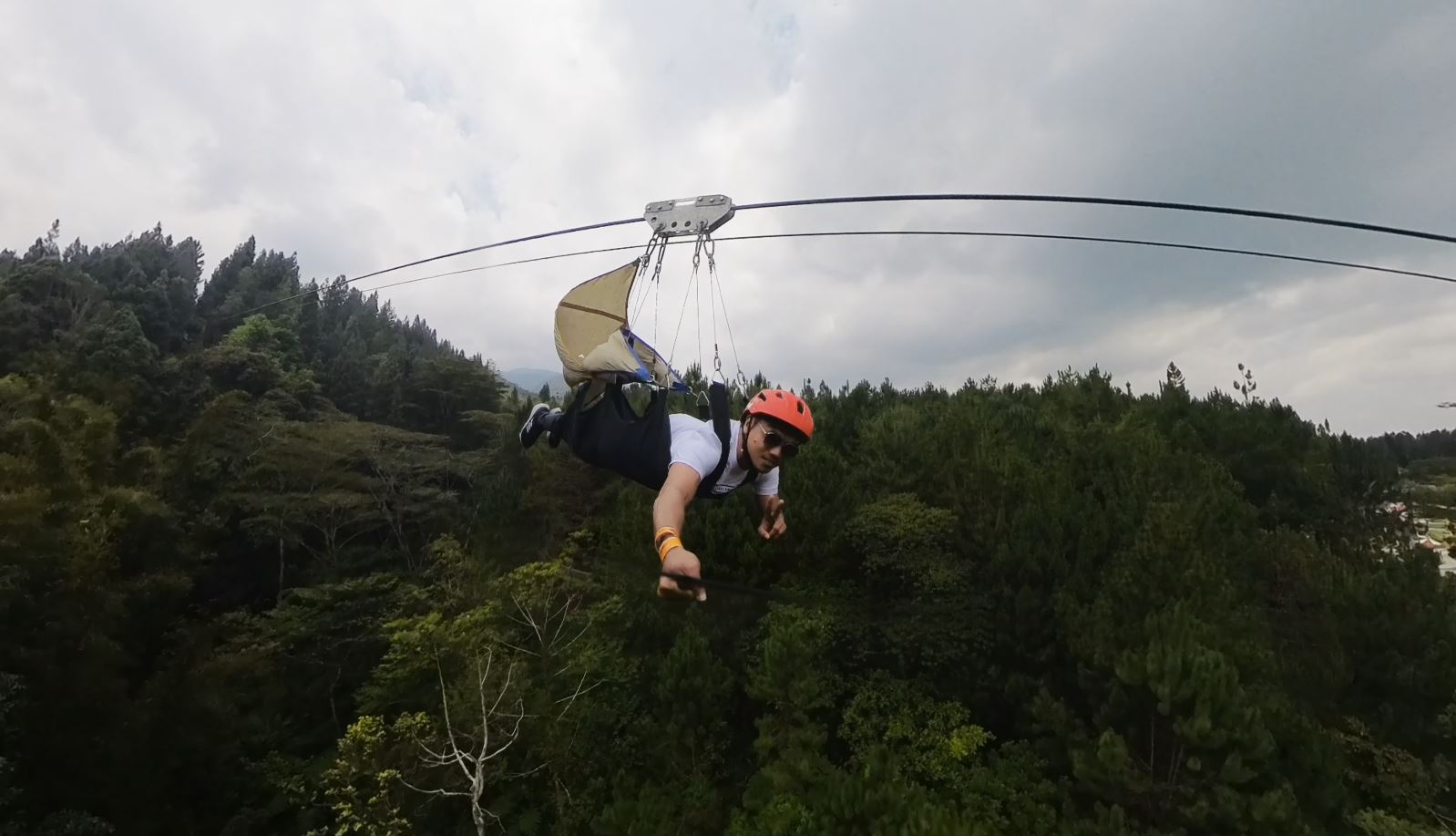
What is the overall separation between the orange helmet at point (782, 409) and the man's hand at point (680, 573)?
0.69m

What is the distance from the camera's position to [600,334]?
2824mm

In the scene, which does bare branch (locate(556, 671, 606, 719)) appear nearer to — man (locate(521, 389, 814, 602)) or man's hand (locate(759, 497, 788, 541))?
man's hand (locate(759, 497, 788, 541))

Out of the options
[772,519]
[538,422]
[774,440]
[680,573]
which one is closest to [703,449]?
[774,440]

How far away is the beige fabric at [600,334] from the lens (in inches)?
106

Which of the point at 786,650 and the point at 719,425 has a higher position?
the point at 719,425

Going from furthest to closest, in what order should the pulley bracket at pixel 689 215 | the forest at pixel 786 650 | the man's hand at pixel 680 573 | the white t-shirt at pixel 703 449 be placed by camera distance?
the forest at pixel 786 650 → the pulley bracket at pixel 689 215 → the white t-shirt at pixel 703 449 → the man's hand at pixel 680 573

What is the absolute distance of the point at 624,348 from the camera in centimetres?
272

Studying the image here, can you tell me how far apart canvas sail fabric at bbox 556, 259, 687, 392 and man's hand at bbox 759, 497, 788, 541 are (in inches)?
25.2

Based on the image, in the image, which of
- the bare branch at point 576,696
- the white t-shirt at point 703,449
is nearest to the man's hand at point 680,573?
the white t-shirt at point 703,449

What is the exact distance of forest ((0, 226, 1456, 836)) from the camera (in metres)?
8.55

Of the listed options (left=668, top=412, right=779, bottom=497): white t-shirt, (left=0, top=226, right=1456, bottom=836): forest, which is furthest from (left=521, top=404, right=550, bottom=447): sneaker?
(left=0, top=226, right=1456, bottom=836): forest

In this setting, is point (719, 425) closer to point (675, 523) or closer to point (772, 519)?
point (675, 523)

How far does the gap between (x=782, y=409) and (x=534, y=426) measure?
1243 mm

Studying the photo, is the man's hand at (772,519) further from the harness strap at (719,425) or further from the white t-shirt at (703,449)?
the harness strap at (719,425)
